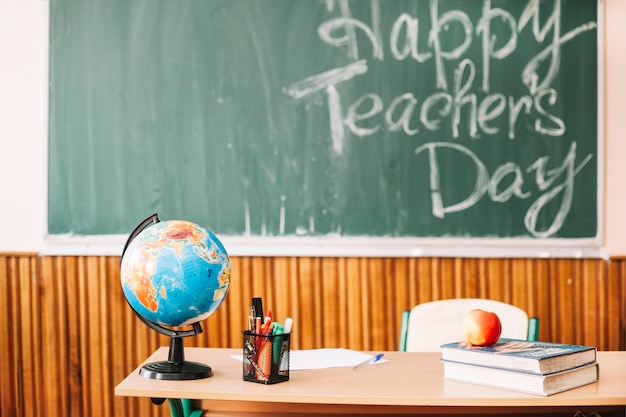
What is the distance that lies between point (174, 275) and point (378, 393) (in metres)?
0.61

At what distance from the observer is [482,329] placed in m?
2.02

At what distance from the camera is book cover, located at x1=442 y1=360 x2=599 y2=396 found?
1843mm

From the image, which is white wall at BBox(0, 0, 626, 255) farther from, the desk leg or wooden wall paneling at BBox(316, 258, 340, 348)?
the desk leg

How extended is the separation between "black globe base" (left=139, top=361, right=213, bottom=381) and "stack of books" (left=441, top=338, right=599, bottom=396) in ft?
2.13

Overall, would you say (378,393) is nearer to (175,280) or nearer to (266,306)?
(175,280)

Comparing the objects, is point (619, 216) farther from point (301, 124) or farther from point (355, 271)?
point (301, 124)

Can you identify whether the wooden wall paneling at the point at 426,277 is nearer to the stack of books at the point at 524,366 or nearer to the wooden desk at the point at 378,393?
the wooden desk at the point at 378,393

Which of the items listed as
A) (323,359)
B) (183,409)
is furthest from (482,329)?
(183,409)

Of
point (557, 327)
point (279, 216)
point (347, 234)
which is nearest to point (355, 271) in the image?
point (347, 234)

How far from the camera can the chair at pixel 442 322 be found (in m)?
2.69

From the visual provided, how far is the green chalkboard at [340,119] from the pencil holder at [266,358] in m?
1.60

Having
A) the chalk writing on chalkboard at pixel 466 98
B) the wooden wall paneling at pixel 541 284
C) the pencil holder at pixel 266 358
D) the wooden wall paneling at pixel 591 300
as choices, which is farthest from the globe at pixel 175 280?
the wooden wall paneling at pixel 591 300

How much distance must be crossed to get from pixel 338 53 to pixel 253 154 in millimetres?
616

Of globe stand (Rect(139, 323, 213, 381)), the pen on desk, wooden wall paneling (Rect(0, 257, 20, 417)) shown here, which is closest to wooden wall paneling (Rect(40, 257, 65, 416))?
wooden wall paneling (Rect(0, 257, 20, 417))
